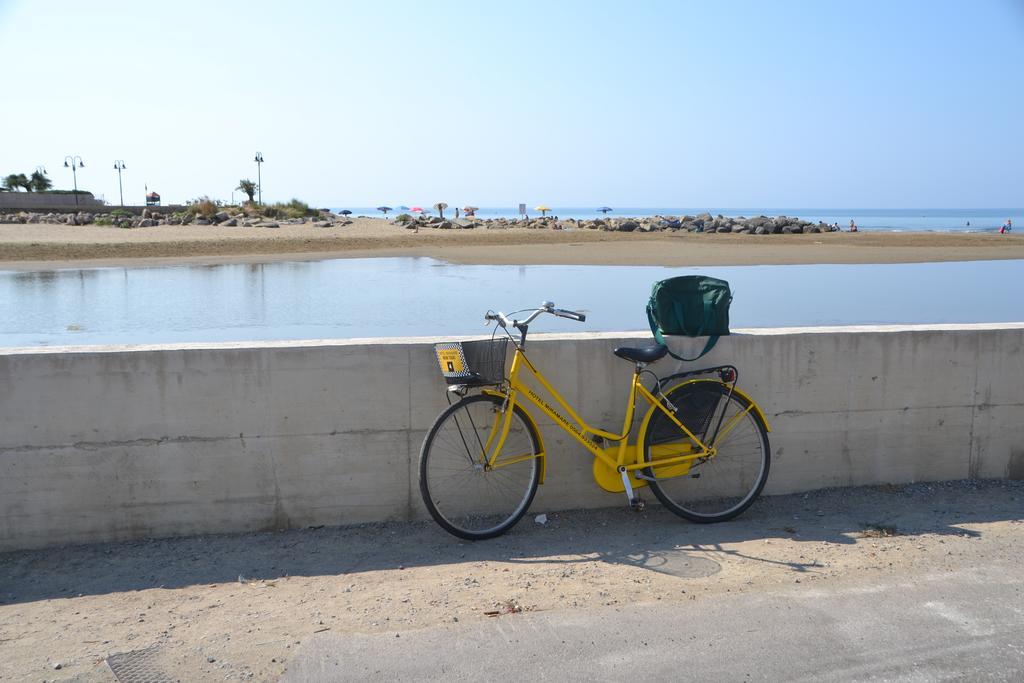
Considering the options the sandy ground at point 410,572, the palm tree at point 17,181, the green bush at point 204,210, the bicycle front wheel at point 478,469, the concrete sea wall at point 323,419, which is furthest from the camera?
the palm tree at point 17,181

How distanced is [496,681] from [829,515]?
314cm

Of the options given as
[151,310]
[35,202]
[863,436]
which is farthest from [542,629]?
[35,202]

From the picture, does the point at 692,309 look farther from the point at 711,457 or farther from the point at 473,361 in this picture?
the point at 473,361

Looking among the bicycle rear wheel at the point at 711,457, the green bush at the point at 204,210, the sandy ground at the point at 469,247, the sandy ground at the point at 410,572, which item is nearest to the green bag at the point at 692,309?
the bicycle rear wheel at the point at 711,457

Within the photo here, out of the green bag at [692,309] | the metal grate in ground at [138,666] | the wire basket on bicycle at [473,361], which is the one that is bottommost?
the metal grate in ground at [138,666]

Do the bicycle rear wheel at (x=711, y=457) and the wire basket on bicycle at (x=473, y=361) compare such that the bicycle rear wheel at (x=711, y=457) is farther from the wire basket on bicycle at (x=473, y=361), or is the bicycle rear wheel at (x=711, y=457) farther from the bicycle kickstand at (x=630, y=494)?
the wire basket on bicycle at (x=473, y=361)

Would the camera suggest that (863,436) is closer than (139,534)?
No

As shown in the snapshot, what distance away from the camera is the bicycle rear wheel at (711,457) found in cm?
607

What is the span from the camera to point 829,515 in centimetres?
622

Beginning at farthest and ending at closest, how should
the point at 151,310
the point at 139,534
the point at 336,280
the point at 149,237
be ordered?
the point at 149,237 < the point at 336,280 < the point at 151,310 < the point at 139,534

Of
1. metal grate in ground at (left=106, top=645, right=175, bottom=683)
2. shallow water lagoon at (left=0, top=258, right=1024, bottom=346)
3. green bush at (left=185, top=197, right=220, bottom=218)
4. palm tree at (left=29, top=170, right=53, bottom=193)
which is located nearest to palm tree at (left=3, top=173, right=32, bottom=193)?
palm tree at (left=29, top=170, right=53, bottom=193)

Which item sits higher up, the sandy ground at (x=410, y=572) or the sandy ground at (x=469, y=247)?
the sandy ground at (x=469, y=247)

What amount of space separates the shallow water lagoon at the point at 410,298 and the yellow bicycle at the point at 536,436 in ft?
27.9

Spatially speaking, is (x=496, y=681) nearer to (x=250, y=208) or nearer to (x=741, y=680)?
(x=741, y=680)
